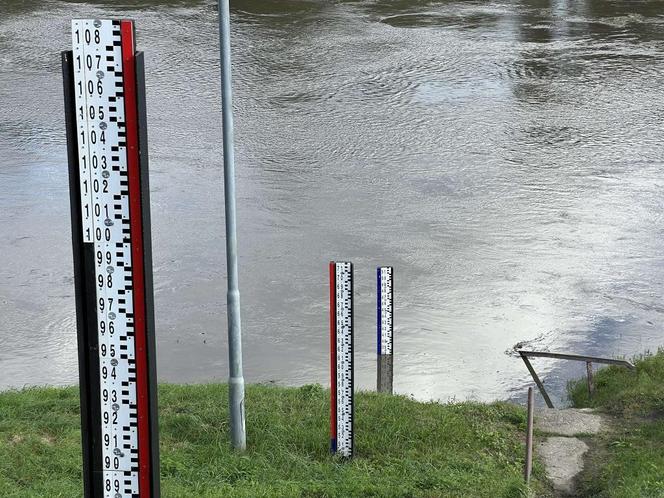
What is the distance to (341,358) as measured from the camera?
9500 mm

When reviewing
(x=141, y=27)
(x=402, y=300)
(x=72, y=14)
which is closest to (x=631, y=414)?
(x=402, y=300)

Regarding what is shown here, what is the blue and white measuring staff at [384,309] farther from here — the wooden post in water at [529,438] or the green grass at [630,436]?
the wooden post in water at [529,438]

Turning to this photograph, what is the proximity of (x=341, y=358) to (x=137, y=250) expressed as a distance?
588cm

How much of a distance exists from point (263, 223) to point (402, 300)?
4187 mm

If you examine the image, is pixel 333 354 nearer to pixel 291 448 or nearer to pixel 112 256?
pixel 291 448

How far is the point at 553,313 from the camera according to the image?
17297 millimetres

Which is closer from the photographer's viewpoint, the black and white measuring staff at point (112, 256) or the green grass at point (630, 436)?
the black and white measuring staff at point (112, 256)

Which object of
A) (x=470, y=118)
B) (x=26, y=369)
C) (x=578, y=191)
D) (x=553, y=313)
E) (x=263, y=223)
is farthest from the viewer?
(x=470, y=118)

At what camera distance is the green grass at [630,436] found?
866 cm

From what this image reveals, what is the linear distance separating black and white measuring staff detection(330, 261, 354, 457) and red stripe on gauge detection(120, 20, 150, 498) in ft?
17.8

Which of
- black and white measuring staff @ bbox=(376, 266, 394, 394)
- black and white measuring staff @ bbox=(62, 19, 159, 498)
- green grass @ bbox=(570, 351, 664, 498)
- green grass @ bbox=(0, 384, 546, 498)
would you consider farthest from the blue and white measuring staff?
black and white measuring staff @ bbox=(62, 19, 159, 498)

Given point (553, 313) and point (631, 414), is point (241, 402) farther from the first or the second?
point (553, 313)

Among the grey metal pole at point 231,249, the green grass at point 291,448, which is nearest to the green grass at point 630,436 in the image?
the green grass at point 291,448

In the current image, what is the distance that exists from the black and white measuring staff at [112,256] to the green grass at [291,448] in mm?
4127
